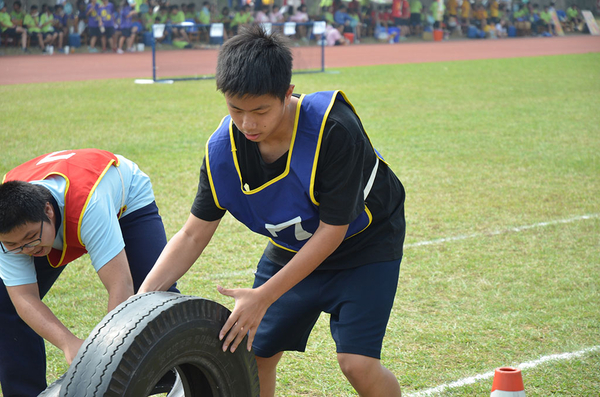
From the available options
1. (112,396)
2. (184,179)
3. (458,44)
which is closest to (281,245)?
(112,396)

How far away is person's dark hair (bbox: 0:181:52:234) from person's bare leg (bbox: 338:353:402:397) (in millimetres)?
1291

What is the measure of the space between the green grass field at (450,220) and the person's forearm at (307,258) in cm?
123

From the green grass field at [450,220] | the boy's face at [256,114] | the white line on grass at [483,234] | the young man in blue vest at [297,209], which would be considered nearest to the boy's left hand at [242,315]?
the young man in blue vest at [297,209]

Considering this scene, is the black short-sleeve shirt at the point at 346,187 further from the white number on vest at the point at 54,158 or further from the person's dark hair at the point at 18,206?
the white number on vest at the point at 54,158

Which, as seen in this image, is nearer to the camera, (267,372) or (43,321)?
(43,321)

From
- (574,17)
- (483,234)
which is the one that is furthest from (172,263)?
(574,17)

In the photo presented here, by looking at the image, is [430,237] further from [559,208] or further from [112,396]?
[112,396]

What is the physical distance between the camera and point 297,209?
2336mm

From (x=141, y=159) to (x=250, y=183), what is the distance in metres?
6.02

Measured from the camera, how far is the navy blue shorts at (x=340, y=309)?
2.42 metres

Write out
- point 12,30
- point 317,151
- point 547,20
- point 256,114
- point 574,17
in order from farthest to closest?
point 574,17
point 547,20
point 12,30
point 317,151
point 256,114

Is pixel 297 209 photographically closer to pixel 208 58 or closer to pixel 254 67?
pixel 254 67

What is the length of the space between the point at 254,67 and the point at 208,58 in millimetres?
20130

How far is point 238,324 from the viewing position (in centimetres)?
216
